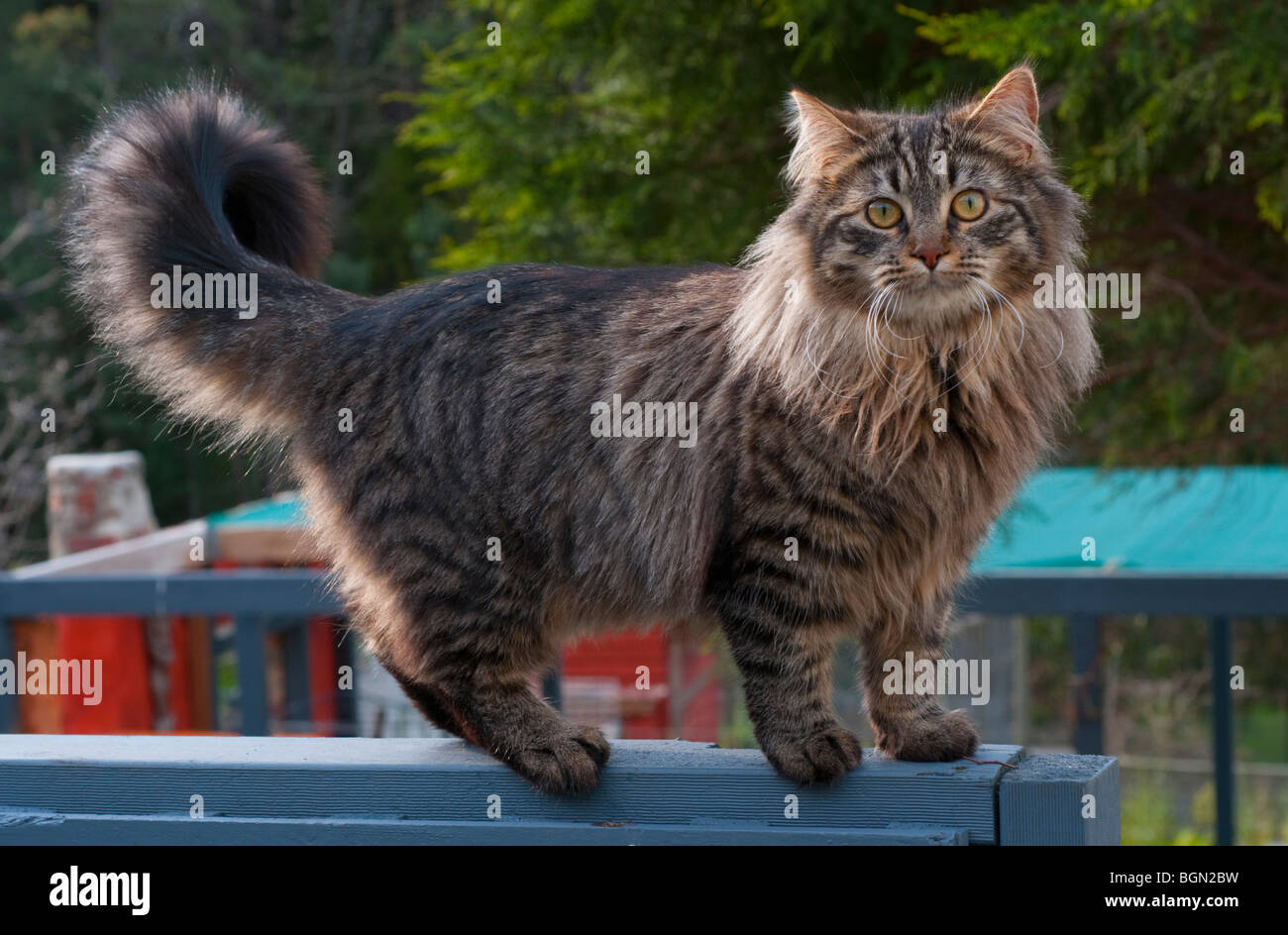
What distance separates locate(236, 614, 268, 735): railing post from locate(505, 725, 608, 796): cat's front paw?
3.18 meters

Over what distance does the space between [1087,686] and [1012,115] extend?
9.39ft

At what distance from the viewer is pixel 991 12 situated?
154 inches

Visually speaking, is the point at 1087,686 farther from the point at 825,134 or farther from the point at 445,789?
the point at 445,789

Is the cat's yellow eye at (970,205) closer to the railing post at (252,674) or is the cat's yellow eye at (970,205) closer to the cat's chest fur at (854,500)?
the cat's chest fur at (854,500)

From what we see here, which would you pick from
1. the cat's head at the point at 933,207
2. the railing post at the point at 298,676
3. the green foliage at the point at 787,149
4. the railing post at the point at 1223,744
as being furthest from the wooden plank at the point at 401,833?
the railing post at the point at 298,676

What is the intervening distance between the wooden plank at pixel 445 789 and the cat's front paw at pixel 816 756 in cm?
3

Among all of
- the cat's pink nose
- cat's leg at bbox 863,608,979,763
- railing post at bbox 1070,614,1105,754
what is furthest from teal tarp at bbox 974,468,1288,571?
the cat's pink nose

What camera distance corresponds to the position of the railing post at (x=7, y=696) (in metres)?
5.18

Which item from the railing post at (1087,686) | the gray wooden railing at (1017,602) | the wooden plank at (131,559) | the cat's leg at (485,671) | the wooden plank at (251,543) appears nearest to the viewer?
the cat's leg at (485,671)

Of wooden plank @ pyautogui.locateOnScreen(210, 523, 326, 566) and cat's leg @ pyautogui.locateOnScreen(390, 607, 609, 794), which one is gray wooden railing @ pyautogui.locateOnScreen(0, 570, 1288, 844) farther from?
cat's leg @ pyautogui.locateOnScreen(390, 607, 609, 794)

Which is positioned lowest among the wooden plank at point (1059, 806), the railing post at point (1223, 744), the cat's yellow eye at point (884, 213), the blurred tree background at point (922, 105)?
the railing post at point (1223, 744)

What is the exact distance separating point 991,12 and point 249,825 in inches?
122

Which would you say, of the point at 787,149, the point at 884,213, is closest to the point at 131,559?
the point at 787,149

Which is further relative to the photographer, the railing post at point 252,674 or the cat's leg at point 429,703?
the railing post at point 252,674
